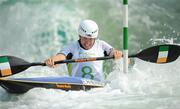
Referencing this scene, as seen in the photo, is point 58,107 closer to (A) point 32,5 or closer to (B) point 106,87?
(B) point 106,87

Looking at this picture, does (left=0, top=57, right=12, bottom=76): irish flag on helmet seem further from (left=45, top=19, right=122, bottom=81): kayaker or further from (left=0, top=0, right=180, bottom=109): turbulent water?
(left=0, top=0, right=180, bottom=109): turbulent water

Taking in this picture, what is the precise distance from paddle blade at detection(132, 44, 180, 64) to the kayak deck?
1041mm

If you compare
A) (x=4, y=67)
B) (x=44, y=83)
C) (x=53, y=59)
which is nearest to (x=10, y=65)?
(x=4, y=67)

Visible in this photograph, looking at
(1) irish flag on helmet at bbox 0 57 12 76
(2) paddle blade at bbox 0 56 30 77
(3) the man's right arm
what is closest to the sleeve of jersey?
(3) the man's right arm

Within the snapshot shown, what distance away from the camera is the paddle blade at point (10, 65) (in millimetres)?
6914

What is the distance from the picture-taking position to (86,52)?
7.28 m

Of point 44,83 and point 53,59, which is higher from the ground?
point 53,59

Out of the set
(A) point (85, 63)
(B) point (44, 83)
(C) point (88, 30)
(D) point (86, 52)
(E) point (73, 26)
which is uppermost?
(C) point (88, 30)

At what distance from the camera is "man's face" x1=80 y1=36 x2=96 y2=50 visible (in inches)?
284

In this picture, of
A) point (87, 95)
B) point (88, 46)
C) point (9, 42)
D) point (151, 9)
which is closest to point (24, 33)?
point (9, 42)

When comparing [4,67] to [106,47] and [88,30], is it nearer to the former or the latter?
[88,30]

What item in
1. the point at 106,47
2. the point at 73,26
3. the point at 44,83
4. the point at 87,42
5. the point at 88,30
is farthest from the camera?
the point at 73,26

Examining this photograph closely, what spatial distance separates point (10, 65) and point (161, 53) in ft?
6.45

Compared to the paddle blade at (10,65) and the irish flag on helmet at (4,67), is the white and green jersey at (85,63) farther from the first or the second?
the irish flag on helmet at (4,67)
